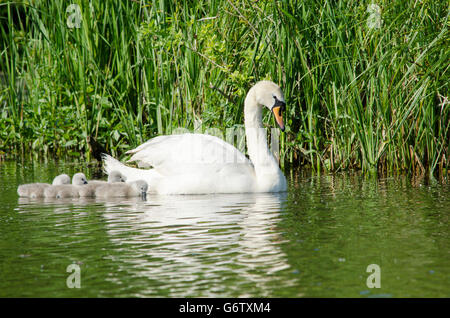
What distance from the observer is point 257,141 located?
29.0 feet

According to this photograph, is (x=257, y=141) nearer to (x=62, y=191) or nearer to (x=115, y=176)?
(x=115, y=176)

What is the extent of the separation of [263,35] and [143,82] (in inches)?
85.4

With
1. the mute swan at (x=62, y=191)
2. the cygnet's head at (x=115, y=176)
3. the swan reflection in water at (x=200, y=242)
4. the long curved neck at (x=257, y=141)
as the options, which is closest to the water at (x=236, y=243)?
the swan reflection in water at (x=200, y=242)

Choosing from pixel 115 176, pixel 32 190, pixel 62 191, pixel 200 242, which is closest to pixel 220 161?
pixel 115 176

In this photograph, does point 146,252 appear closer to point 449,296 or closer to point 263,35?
point 449,296

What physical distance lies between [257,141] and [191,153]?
0.76 metres

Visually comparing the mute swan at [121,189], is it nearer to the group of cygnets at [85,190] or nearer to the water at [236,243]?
the group of cygnets at [85,190]

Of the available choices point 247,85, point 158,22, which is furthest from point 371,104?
point 158,22

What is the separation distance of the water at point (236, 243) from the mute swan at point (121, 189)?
18 centimetres

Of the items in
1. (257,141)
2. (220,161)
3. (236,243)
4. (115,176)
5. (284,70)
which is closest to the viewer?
(236,243)

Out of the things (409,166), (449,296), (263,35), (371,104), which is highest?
(263,35)

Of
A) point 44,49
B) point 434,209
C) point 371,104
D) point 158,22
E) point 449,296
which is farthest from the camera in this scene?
point 44,49

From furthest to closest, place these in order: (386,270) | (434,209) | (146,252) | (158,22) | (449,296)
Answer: (158,22) < (434,209) < (146,252) < (386,270) < (449,296)

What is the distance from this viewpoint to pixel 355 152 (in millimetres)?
9930
